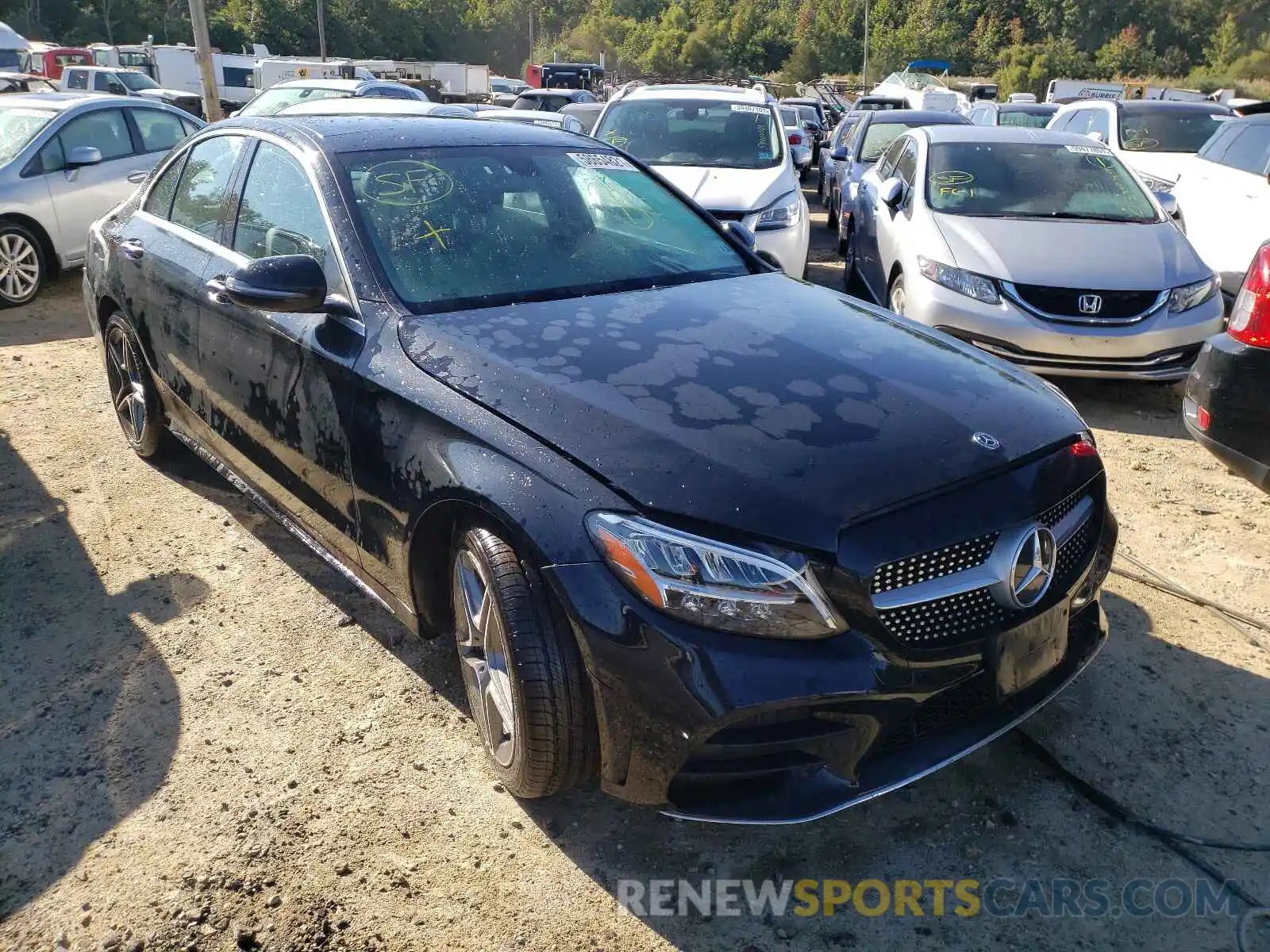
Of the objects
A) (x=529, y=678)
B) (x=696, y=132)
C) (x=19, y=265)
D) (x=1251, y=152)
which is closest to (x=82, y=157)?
(x=19, y=265)

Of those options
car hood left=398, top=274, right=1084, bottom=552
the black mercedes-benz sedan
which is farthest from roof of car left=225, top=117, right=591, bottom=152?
car hood left=398, top=274, right=1084, bottom=552

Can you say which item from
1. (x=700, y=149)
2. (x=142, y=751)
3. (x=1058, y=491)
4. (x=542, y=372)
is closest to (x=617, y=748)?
(x=542, y=372)

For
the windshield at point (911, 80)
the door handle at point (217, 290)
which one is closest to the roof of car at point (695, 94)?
the door handle at point (217, 290)

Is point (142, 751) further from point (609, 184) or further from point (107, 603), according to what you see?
point (609, 184)

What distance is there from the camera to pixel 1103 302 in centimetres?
553

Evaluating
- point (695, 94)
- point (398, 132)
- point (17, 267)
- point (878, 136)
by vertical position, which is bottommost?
point (17, 267)

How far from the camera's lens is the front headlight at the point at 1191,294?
219 inches

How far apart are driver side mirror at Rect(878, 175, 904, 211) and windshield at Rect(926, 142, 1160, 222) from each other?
0.61ft

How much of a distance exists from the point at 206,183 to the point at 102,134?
5798 millimetres

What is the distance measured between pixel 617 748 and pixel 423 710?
103 cm

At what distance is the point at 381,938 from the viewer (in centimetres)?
227

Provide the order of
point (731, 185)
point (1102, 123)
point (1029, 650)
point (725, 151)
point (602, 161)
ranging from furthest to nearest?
1. point (1102, 123)
2. point (725, 151)
3. point (731, 185)
4. point (602, 161)
5. point (1029, 650)

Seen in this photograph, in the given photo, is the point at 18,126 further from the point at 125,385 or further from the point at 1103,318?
the point at 1103,318

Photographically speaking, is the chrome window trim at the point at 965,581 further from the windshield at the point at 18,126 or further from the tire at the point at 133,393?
the windshield at the point at 18,126
